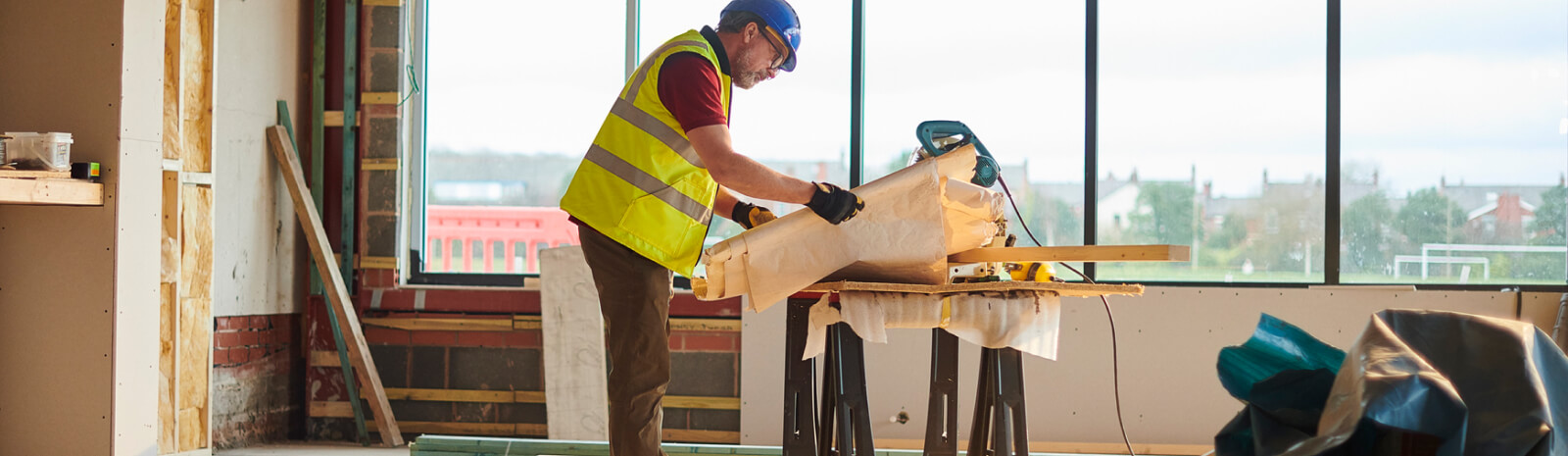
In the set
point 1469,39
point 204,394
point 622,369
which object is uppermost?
point 1469,39

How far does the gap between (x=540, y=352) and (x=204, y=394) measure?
1.29 meters

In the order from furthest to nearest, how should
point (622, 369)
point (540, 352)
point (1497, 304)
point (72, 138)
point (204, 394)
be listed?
point (540, 352) < point (1497, 304) < point (204, 394) < point (72, 138) < point (622, 369)

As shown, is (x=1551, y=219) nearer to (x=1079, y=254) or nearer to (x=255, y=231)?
(x=1079, y=254)

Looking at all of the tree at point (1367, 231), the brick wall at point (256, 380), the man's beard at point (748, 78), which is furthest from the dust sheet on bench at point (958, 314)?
the brick wall at point (256, 380)

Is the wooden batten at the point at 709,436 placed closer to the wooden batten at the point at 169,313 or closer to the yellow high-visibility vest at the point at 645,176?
the wooden batten at the point at 169,313

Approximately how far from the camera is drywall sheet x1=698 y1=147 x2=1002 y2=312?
8.52 ft

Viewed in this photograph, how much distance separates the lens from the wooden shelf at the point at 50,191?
271cm

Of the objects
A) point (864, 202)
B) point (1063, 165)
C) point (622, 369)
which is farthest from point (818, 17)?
point (622, 369)

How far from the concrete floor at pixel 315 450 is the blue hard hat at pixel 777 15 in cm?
267

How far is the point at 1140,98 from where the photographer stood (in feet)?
14.9

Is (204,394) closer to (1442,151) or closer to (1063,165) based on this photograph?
(1063,165)

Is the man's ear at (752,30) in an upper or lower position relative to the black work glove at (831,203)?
upper

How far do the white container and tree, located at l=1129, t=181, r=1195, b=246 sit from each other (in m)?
3.85

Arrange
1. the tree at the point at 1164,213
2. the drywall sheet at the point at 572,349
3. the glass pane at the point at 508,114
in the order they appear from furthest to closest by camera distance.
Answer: the glass pane at the point at 508,114 < the tree at the point at 1164,213 < the drywall sheet at the point at 572,349
